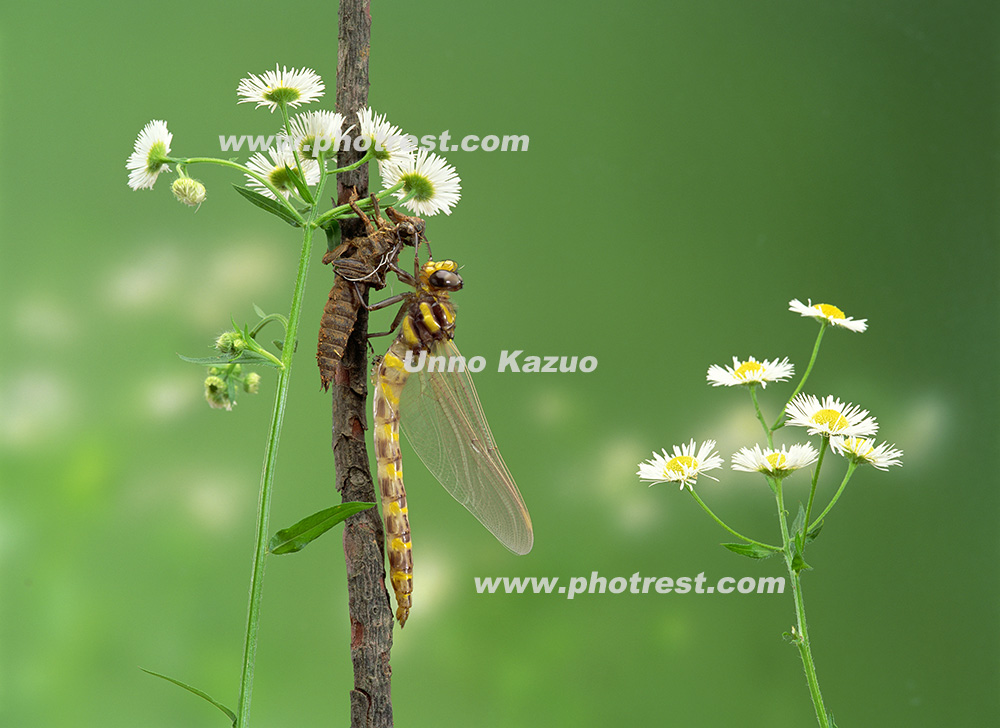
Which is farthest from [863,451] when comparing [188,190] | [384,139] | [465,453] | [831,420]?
[188,190]

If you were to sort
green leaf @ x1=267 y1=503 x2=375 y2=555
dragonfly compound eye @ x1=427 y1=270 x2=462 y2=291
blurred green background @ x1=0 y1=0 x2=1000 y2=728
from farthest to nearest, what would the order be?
blurred green background @ x1=0 y1=0 x2=1000 y2=728
dragonfly compound eye @ x1=427 y1=270 x2=462 y2=291
green leaf @ x1=267 y1=503 x2=375 y2=555

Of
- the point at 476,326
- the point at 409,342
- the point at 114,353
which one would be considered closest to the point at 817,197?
the point at 476,326

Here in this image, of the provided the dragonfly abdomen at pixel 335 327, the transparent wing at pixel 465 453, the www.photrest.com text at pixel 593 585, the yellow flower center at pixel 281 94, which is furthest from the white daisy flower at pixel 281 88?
the www.photrest.com text at pixel 593 585

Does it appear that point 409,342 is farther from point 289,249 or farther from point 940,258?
point 940,258

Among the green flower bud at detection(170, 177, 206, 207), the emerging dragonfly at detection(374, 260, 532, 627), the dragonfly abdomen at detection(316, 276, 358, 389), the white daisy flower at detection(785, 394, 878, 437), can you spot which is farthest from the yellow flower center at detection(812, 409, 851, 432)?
the green flower bud at detection(170, 177, 206, 207)

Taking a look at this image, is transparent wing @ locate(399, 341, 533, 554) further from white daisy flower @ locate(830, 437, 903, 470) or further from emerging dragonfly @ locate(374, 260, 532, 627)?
white daisy flower @ locate(830, 437, 903, 470)

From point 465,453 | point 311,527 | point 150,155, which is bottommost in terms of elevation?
point 311,527

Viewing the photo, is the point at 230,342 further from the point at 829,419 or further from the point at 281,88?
the point at 829,419
